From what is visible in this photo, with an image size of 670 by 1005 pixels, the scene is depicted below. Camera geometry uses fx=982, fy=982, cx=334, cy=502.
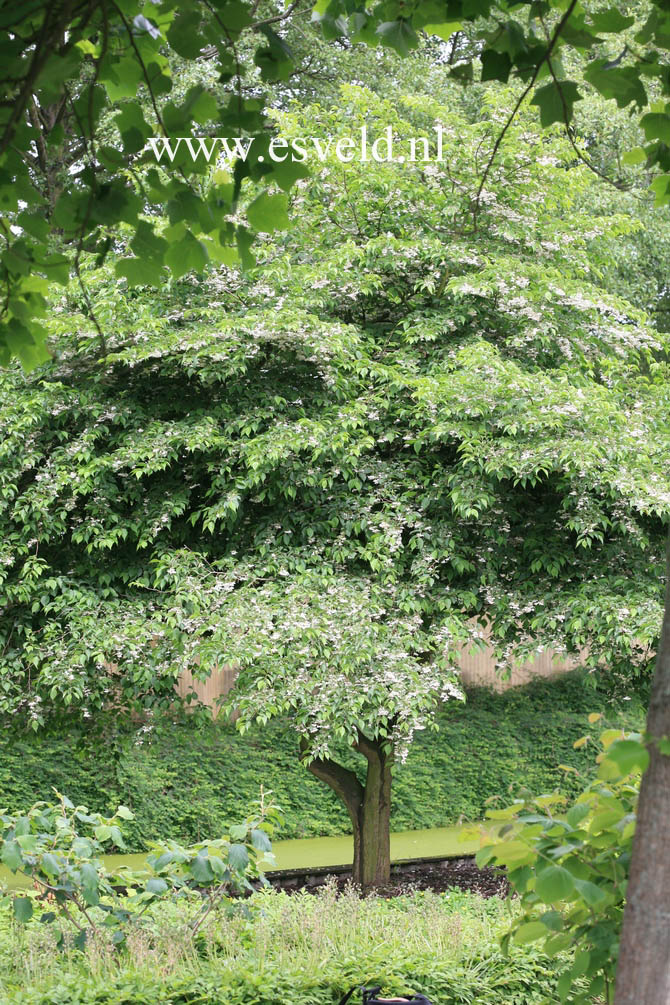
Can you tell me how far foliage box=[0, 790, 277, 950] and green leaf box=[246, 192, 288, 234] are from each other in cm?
253

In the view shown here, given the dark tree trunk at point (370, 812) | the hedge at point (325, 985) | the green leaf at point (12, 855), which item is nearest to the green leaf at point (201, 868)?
the hedge at point (325, 985)

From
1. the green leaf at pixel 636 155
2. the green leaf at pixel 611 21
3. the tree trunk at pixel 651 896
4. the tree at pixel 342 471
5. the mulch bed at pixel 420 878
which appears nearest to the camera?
the tree trunk at pixel 651 896

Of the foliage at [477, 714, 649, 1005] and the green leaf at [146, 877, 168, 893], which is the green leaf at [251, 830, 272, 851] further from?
the foliage at [477, 714, 649, 1005]

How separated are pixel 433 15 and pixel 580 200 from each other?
1072 centimetres

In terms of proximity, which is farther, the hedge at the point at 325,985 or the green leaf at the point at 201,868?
the green leaf at the point at 201,868

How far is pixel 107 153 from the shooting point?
235cm

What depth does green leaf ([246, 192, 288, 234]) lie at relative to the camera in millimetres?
2408

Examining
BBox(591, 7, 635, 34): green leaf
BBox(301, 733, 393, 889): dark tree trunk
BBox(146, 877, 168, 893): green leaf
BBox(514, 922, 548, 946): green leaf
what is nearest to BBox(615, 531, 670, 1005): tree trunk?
BBox(514, 922, 548, 946): green leaf

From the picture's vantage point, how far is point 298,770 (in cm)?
1211

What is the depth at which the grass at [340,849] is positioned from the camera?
10930mm

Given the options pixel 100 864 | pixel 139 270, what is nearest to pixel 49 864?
pixel 100 864

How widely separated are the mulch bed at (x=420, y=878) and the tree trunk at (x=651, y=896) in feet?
23.5

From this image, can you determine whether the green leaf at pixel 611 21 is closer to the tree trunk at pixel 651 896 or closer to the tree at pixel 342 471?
the tree trunk at pixel 651 896

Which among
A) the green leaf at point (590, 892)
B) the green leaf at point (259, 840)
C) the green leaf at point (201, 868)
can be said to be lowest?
the green leaf at point (201, 868)
